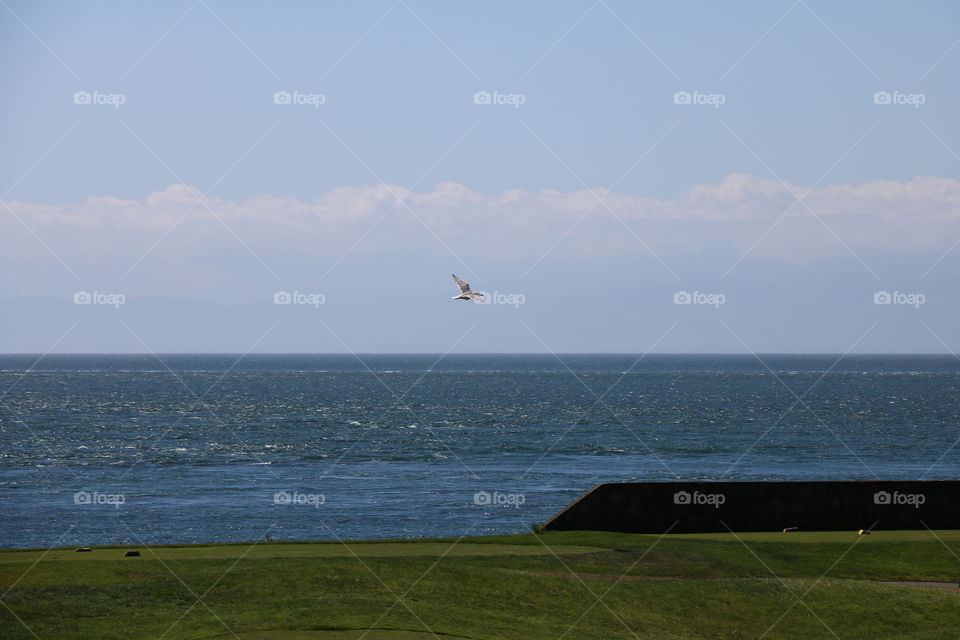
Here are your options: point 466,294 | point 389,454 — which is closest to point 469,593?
point 466,294

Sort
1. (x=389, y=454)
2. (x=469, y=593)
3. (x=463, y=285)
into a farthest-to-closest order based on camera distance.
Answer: (x=389, y=454)
(x=463, y=285)
(x=469, y=593)

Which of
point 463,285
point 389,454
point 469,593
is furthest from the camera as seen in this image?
point 389,454

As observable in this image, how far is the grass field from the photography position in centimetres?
Result: 1569

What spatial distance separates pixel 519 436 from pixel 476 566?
235ft

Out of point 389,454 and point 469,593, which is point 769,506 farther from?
point 389,454

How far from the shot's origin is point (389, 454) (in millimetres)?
76562

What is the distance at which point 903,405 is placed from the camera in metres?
133

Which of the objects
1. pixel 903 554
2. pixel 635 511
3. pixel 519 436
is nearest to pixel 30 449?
pixel 519 436

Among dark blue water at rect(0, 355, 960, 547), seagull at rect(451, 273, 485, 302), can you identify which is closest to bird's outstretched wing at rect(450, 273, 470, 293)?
seagull at rect(451, 273, 485, 302)

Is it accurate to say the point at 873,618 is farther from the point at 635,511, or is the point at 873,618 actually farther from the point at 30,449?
the point at 30,449

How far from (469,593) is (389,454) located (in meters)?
59.2

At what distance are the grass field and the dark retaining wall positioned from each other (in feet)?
10.6

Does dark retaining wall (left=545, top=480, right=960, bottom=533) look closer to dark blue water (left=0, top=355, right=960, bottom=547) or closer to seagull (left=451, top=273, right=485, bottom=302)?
seagull (left=451, top=273, right=485, bottom=302)

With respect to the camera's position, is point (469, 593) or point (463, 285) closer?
point (469, 593)
